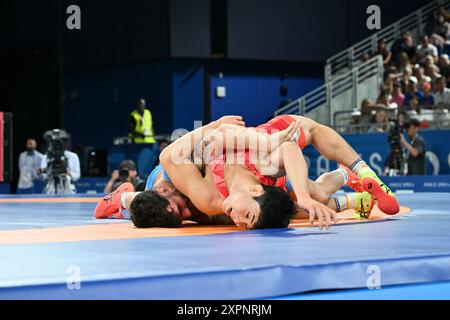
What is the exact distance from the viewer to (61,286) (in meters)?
2.47

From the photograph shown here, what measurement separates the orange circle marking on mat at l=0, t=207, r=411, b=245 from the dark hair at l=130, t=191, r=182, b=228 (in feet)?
0.21

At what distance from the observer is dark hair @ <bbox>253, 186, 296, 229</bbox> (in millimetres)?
4172

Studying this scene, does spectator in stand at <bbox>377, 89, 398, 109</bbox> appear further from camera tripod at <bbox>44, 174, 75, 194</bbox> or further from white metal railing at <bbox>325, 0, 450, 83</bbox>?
camera tripod at <bbox>44, 174, 75, 194</bbox>

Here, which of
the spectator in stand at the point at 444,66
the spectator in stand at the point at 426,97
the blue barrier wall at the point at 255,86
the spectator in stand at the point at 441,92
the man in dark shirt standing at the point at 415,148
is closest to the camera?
the man in dark shirt standing at the point at 415,148

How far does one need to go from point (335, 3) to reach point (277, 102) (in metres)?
2.24

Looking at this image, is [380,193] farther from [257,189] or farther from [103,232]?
[103,232]

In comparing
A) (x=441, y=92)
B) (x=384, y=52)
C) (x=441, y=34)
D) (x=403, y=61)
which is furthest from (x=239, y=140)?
(x=384, y=52)

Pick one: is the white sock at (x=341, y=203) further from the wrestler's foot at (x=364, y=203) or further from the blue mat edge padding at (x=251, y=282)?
the blue mat edge padding at (x=251, y=282)

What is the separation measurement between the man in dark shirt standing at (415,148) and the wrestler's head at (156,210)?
661cm

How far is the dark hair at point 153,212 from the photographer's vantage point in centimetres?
459

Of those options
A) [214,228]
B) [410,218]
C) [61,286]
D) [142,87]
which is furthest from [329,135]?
[142,87]

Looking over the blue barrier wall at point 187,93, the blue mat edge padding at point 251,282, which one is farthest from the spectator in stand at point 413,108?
the blue mat edge padding at point 251,282
